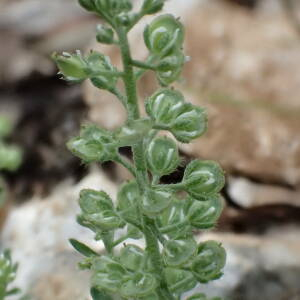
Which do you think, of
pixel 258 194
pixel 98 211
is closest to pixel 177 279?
pixel 98 211

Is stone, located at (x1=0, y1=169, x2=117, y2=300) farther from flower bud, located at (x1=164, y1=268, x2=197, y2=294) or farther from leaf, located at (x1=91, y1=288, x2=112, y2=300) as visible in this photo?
flower bud, located at (x1=164, y1=268, x2=197, y2=294)

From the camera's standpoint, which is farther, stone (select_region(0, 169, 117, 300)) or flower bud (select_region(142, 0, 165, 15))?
stone (select_region(0, 169, 117, 300))

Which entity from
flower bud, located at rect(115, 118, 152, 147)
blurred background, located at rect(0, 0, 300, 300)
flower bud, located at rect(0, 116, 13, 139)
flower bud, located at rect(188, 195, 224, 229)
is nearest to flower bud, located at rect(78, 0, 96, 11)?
flower bud, located at rect(115, 118, 152, 147)

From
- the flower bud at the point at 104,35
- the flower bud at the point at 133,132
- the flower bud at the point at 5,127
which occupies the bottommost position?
the flower bud at the point at 5,127

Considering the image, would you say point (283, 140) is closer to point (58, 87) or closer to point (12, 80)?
point (58, 87)

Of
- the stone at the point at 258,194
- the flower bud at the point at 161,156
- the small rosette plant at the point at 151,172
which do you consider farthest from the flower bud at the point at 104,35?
the stone at the point at 258,194

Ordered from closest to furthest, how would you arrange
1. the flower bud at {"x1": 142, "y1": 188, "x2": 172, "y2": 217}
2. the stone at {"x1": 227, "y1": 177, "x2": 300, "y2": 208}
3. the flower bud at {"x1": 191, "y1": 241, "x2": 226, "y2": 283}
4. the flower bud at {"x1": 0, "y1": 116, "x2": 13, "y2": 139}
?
the flower bud at {"x1": 142, "y1": 188, "x2": 172, "y2": 217}
the flower bud at {"x1": 191, "y1": 241, "x2": 226, "y2": 283}
the stone at {"x1": 227, "y1": 177, "x2": 300, "y2": 208}
the flower bud at {"x1": 0, "y1": 116, "x2": 13, "y2": 139}

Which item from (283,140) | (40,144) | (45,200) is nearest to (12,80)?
(40,144)

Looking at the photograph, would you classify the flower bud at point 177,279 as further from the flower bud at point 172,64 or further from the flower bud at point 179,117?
the flower bud at point 172,64
